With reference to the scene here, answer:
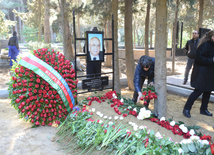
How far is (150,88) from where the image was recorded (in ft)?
11.4

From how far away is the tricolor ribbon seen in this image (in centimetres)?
307

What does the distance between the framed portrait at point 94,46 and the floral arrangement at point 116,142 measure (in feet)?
5.77

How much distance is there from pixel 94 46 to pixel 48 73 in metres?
1.49

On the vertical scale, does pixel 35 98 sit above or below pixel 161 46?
below

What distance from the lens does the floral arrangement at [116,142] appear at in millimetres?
2152

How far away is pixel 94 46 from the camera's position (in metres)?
4.28

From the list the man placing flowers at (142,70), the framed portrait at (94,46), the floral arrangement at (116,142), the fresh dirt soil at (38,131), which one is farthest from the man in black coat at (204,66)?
the framed portrait at (94,46)

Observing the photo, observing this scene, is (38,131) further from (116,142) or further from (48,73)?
(116,142)

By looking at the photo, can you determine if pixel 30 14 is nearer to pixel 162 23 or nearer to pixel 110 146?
pixel 162 23

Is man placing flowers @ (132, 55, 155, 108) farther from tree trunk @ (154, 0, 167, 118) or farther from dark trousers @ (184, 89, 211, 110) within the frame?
dark trousers @ (184, 89, 211, 110)

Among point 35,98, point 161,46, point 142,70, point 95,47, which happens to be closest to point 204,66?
point 161,46

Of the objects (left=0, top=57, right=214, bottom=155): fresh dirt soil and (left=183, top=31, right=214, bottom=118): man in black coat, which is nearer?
(left=0, top=57, right=214, bottom=155): fresh dirt soil

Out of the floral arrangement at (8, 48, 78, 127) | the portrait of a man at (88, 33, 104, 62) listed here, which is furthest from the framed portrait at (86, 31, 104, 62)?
the floral arrangement at (8, 48, 78, 127)

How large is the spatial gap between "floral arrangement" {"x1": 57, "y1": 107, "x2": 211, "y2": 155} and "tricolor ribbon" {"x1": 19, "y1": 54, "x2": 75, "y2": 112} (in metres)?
0.60
